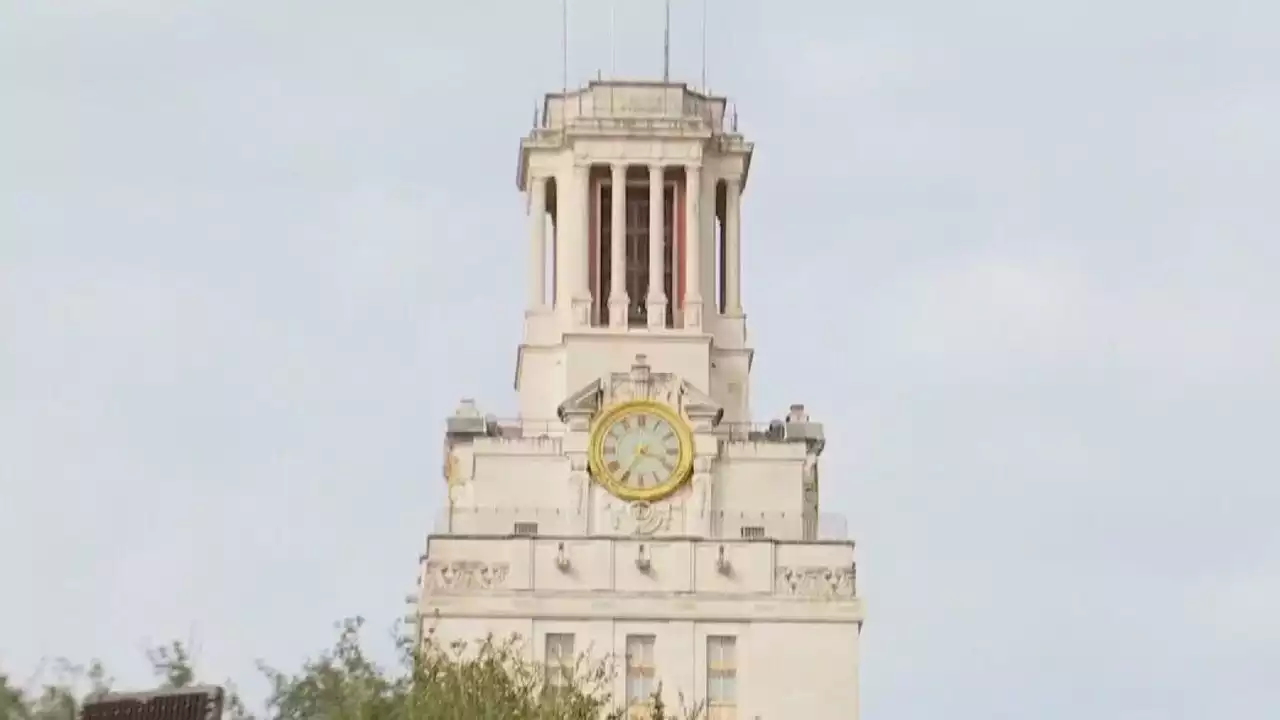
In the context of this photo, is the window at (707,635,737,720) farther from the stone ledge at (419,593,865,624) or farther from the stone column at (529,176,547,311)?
the stone column at (529,176,547,311)

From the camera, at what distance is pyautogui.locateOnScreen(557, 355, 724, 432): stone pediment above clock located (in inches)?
6722

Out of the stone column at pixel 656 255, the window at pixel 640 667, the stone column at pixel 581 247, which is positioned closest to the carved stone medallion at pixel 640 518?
the window at pixel 640 667

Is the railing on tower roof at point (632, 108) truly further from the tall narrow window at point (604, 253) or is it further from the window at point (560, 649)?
the window at point (560, 649)

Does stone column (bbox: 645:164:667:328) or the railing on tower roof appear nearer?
stone column (bbox: 645:164:667:328)

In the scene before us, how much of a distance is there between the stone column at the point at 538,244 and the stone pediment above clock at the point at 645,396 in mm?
7390

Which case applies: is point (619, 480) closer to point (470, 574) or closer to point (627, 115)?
point (470, 574)

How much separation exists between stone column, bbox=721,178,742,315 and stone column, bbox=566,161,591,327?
16.9 feet

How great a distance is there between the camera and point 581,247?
580 ft

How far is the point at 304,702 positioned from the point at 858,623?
99.7 feet

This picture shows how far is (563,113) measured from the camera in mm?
179125

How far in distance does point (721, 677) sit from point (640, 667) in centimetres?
276

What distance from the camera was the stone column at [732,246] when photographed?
17800 cm

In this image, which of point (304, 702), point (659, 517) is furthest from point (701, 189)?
point (304, 702)

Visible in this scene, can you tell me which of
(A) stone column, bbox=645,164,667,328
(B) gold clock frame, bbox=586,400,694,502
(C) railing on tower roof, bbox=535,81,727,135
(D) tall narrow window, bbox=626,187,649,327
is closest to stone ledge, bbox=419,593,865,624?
(B) gold clock frame, bbox=586,400,694,502
